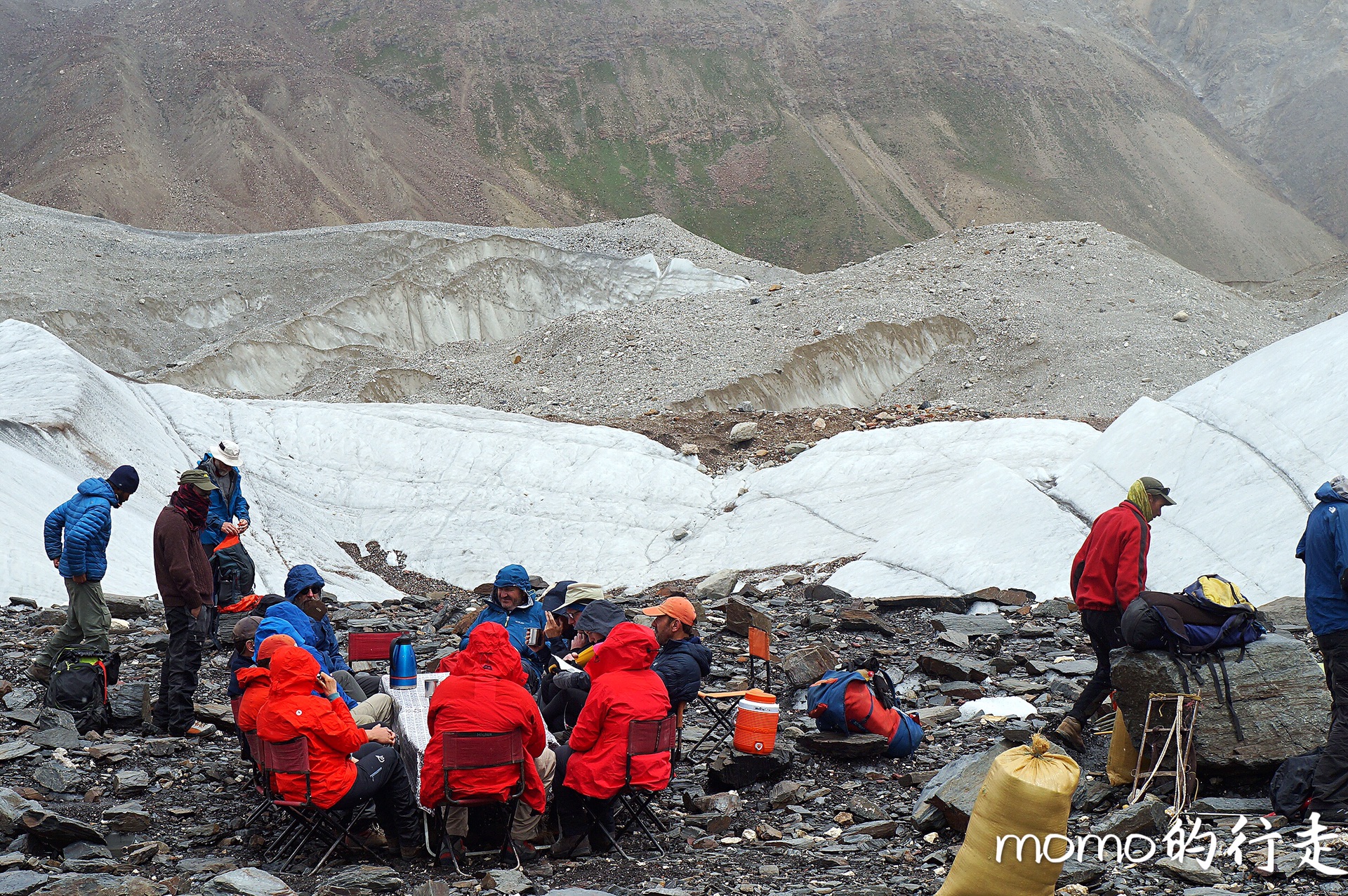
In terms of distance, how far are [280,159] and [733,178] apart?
4259cm

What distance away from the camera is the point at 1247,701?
699 centimetres

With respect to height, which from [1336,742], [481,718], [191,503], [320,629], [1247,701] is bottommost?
[1336,742]

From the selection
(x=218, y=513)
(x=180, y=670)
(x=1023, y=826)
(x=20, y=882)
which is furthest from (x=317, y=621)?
(x=1023, y=826)

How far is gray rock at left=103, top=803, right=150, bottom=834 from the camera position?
7.04m

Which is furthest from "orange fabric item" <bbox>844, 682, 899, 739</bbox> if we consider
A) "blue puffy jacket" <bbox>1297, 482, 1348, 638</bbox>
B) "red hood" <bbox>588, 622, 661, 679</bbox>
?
"blue puffy jacket" <bbox>1297, 482, 1348, 638</bbox>

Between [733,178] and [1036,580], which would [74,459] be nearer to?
[1036,580]

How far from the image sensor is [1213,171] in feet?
380

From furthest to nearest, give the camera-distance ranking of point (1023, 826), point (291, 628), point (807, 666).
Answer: point (807, 666), point (291, 628), point (1023, 826)

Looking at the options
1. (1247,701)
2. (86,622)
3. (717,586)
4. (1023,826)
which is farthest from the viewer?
(717,586)

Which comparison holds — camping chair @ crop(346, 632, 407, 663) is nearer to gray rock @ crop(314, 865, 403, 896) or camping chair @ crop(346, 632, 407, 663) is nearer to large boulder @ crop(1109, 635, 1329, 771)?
gray rock @ crop(314, 865, 403, 896)

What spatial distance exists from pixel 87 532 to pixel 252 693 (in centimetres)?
307

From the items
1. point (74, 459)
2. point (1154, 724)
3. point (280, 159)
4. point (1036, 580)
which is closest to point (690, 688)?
point (1154, 724)

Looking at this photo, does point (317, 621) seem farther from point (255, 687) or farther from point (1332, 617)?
point (1332, 617)

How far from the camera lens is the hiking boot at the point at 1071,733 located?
26.0 feet
